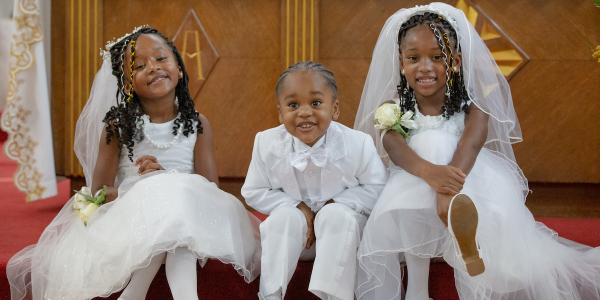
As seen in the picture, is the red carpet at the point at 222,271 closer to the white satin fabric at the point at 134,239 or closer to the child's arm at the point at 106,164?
the white satin fabric at the point at 134,239

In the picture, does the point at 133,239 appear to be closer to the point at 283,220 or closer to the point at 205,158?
the point at 283,220

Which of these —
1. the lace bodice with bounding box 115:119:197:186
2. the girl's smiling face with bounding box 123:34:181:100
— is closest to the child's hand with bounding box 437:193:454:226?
the lace bodice with bounding box 115:119:197:186

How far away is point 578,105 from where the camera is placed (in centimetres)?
334

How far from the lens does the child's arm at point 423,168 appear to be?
1.75 meters

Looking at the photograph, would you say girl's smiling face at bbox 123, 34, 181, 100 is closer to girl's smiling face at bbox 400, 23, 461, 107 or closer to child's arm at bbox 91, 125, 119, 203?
child's arm at bbox 91, 125, 119, 203

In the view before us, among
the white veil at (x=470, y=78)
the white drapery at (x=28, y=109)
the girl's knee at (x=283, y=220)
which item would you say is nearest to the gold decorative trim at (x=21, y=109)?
the white drapery at (x=28, y=109)

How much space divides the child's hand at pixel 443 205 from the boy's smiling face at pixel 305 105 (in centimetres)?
48

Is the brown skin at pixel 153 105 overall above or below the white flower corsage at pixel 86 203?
above

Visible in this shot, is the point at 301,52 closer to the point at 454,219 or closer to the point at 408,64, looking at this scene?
the point at 408,64

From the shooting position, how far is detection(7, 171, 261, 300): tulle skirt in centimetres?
168

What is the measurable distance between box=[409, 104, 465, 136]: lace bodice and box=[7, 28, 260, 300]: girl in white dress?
782 millimetres

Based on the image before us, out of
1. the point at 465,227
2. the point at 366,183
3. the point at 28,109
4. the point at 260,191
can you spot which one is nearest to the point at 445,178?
the point at 465,227

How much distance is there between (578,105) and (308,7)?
6.01 ft

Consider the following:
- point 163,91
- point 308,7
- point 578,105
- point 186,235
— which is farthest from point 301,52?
point 186,235
